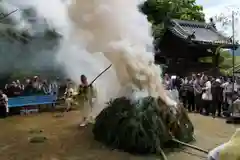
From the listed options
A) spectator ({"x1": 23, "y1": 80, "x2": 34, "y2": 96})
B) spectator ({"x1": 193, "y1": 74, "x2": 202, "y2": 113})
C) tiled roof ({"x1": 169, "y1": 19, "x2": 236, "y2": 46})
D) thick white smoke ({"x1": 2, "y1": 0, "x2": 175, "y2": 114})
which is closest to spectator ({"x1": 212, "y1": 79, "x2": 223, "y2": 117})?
spectator ({"x1": 193, "y1": 74, "x2": 202, "y2": 113})

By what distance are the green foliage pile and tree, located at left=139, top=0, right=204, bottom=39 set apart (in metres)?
14.7

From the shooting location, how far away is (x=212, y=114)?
15688 millimetres

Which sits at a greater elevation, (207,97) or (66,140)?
(207,97)

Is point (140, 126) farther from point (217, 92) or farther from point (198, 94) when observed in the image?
point (198, 94)

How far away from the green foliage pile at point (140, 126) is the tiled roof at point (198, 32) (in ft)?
44.8

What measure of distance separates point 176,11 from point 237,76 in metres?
12.8

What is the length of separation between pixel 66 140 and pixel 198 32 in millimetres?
17265

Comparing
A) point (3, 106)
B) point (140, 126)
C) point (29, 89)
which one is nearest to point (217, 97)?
point (140, 126)

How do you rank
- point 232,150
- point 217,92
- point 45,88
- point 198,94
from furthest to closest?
point 45,88 < point 198,94 < point 217,92 < point 232,150

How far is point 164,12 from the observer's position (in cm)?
2786

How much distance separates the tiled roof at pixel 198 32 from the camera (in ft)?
77.9

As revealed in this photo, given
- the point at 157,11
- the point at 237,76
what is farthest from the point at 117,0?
the point at 157,11

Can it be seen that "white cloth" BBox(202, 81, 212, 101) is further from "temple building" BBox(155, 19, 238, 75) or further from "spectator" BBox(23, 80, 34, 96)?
"spectator" BBox(23, 80, 34, 96)

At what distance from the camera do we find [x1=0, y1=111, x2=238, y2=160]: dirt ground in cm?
927
